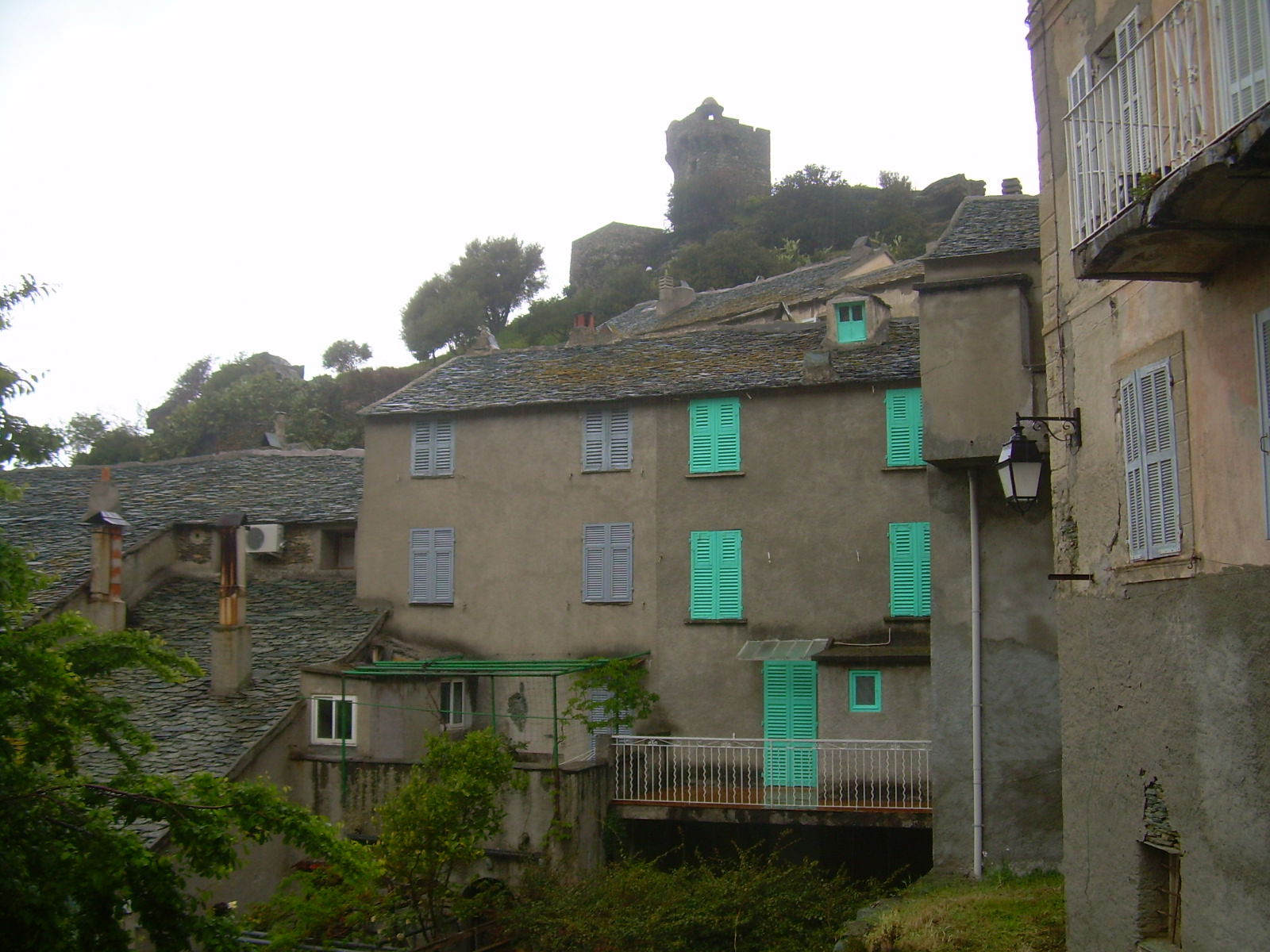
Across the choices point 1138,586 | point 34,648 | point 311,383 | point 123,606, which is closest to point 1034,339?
point 1138,586

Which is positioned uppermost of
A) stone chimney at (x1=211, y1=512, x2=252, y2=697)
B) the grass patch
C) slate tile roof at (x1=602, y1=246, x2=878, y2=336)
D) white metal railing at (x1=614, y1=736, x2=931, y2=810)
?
slate tile roof at (x1=602, y1=246, x2=878, y2=336)

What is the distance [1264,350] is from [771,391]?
14.5 metres

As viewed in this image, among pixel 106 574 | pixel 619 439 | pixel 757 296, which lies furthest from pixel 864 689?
pixel 757 296

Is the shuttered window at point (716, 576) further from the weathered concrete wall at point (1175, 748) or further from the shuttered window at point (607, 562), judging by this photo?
the weathered concrete wall at point (1175, 748)

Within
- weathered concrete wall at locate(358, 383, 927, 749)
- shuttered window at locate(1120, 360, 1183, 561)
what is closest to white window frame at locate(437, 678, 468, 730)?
weathered concrete wall at locate(358, 383, 927, 749)

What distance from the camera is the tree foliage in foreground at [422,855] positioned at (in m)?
16.0

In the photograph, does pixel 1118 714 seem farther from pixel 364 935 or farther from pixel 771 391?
pixel 771 391

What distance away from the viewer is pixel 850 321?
22.9 m

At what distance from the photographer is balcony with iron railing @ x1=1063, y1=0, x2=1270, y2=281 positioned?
253 inches

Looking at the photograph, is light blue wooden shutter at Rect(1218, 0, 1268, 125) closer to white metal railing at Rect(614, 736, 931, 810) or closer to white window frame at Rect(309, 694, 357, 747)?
white metal railing at Rect(614, 736, 931, 810)

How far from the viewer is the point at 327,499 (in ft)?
89.2

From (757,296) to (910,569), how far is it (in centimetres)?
2656

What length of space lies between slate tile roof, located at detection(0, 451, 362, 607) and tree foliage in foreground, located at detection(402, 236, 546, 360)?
112ft

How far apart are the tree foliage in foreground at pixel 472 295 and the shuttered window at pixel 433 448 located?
40.5 m
